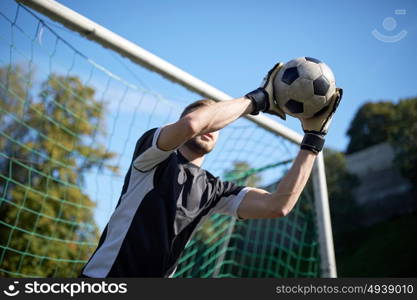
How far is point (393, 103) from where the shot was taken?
95.9 ft

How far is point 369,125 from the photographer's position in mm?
30078

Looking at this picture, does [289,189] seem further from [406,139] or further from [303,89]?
[406,139]

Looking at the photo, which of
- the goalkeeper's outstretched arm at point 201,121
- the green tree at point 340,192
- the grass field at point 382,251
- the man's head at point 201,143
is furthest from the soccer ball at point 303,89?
the green tree at point 340,192

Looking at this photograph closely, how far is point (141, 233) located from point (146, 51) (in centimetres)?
160

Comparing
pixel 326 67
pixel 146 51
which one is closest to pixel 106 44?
pixel 146 51

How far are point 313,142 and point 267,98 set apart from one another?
1.34ft

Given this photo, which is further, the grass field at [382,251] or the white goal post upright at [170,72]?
the grass field at [382,251]

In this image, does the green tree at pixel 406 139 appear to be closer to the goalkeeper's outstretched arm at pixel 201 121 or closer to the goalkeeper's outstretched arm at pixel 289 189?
the goalkeeper's outstretched arm at pixel 289 189

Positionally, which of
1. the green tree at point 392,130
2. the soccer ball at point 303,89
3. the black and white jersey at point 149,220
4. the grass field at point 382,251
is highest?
the green tree at point 392,130

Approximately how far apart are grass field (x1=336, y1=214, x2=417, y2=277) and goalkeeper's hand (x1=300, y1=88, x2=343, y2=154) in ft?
53.0

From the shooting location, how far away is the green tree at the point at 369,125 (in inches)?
1123

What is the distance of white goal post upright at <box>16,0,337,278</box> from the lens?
2867mm

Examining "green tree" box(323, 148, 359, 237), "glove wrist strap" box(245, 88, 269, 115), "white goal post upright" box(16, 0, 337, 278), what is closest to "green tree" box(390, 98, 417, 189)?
"green tree" box(323, 148, 359, 237)

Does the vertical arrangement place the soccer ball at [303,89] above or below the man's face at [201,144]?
above
